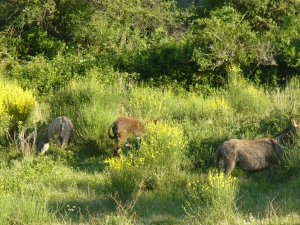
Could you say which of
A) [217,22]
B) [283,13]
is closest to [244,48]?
[217,22]

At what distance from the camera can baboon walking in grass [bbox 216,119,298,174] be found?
1022cm

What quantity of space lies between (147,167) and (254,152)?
75.9 inches

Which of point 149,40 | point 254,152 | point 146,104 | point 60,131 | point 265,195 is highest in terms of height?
point 149,40

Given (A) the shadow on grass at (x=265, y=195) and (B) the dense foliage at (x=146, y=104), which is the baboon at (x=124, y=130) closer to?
(B) the dense foliage at (x=146, y=104)

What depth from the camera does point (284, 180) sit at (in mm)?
10516

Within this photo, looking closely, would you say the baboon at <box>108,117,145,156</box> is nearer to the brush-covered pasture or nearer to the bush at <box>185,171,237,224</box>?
the brush-covered pasture

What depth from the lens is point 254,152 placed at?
408 inches

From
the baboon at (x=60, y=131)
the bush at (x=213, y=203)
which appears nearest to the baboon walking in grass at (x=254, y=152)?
the bush at (x=213, y=203)

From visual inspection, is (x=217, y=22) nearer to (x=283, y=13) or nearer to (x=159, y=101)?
(x=283, y=13)

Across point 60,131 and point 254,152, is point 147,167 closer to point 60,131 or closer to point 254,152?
point 254,152

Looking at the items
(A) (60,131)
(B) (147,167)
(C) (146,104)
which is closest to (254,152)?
(B) (147,167)

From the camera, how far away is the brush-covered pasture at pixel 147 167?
8.56 metres

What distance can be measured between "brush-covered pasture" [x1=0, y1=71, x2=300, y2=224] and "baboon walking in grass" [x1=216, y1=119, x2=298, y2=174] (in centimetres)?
21

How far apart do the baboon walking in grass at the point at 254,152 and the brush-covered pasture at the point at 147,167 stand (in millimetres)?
211
